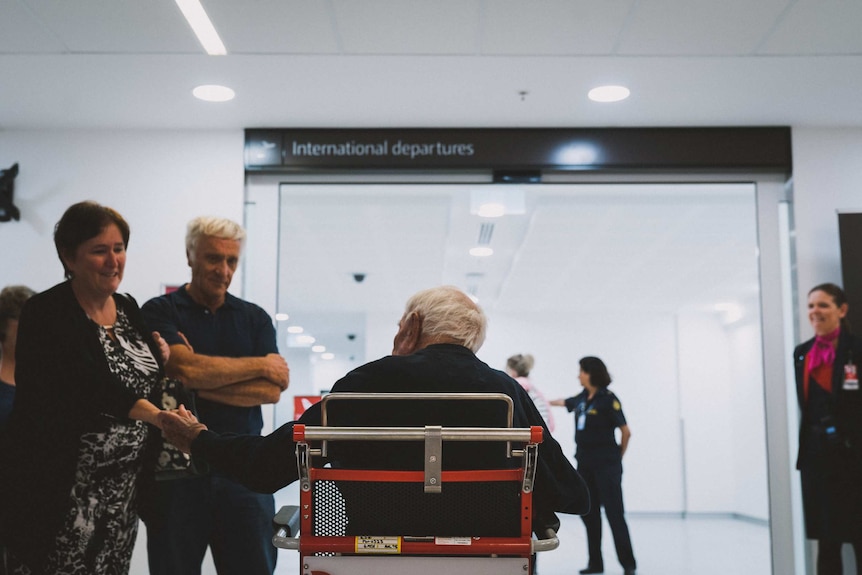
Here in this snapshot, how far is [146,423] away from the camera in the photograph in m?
2.52

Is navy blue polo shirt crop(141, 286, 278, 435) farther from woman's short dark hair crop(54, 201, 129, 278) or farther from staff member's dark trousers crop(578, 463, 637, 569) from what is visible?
staff member's dark trousers crop(578, 463, 637, 569)

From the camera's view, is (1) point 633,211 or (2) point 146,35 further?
(1) point 633,211

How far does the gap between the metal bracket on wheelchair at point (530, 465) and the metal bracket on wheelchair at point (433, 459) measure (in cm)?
19

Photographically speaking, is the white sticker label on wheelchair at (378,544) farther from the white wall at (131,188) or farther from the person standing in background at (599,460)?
the person standing in background at (599,460)

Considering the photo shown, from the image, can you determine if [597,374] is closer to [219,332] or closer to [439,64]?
[439,64]

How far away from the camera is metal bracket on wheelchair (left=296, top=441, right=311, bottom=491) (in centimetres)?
190

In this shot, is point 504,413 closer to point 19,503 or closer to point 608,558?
point 19,503

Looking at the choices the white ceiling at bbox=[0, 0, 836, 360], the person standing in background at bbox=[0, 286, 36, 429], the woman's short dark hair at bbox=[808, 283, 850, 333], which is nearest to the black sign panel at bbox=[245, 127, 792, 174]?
the white ceiling at bbox=[0, 0, 836, 360]

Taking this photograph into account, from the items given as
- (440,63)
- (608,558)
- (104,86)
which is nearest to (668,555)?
(608,558)

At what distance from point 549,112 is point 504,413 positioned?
3.18 metres

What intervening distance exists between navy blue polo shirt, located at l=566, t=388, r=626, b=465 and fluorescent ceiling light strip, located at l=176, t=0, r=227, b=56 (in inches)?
160

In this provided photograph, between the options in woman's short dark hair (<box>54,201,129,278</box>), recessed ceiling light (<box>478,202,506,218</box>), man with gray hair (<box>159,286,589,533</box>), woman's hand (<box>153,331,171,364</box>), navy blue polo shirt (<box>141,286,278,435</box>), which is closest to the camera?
man with gray hair (<box>159,286,589,533</box>)

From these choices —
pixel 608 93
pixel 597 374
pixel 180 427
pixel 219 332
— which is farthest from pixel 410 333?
pixel 597 374

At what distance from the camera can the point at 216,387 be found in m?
2.92
